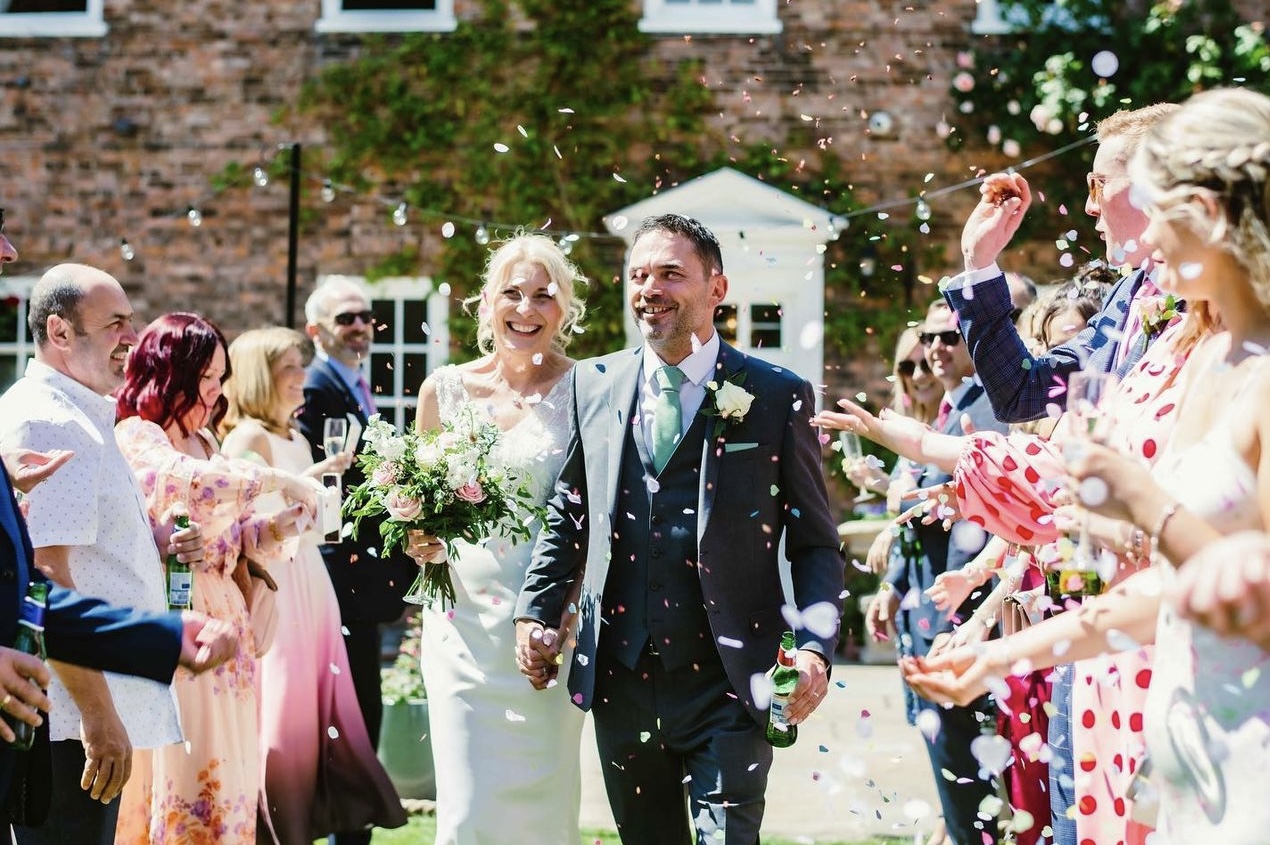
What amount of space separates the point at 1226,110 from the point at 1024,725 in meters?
2.93

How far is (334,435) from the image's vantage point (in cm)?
531

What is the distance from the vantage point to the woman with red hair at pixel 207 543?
4.71m

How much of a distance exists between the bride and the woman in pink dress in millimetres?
925

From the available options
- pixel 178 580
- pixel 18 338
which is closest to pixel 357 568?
pixel 178 580

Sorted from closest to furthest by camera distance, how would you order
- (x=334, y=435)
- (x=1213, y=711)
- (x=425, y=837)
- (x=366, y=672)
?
(x=1213, y=711) < (x=334, y=435) < (x=425, y=837) < (x=366, y=672)

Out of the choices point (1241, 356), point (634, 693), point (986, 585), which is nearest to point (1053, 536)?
point (1241, 356)

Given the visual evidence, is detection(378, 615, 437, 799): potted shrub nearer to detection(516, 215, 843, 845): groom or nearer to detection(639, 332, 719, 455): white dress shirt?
detection(516, 215, 843, 845): groom

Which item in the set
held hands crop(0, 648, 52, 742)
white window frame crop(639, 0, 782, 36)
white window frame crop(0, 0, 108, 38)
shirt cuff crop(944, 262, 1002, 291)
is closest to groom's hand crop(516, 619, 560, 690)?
shirt cuff crop(944, 262, 1002, 291)

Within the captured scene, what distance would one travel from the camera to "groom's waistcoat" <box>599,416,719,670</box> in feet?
12.4

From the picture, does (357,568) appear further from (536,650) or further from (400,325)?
(400,325)

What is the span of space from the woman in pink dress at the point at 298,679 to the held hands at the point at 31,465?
173 cm

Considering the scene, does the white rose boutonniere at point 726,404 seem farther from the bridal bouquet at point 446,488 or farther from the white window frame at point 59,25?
the white window frame at point 59,25

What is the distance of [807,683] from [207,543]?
7.51 feet

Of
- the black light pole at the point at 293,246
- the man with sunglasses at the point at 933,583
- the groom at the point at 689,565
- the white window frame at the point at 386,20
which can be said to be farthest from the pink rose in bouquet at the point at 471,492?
the white window frame at the point at 386,20
